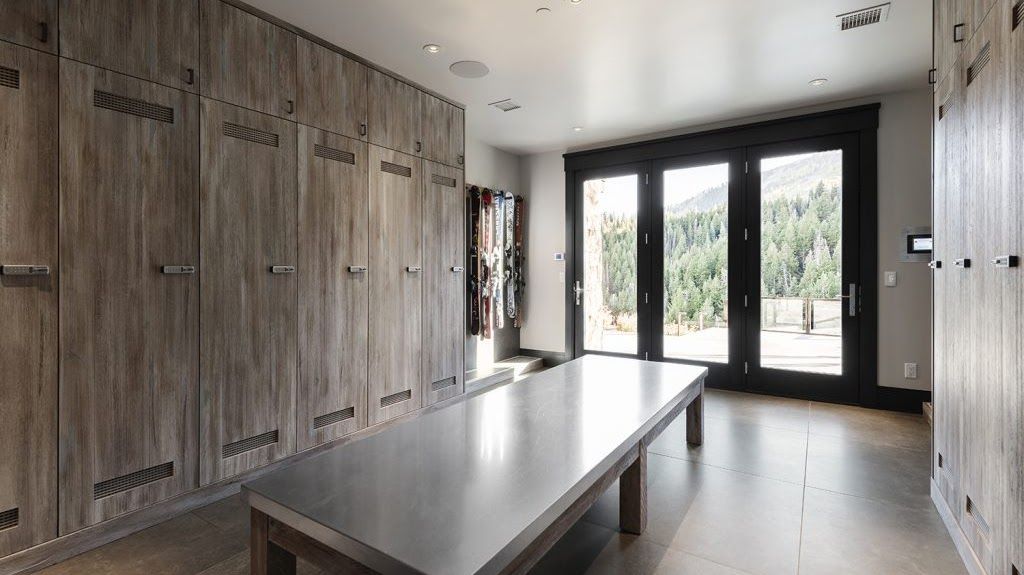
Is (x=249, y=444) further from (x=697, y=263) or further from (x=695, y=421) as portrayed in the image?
(x=697, y=263)

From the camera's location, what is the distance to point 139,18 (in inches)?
92.4

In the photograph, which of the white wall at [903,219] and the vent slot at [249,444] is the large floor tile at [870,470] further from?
the vent slot at [249,444]

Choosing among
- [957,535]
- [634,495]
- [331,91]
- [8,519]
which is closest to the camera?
[8,519]

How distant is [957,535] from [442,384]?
3.41 m

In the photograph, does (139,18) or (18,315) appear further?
(139,18)

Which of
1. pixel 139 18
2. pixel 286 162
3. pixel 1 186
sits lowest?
pixel 1 186

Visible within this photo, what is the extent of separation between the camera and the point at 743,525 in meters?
2.31

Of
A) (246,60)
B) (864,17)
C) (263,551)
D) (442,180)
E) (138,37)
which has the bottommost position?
(263,551)

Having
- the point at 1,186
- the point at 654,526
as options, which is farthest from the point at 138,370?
→ the point at 654,526

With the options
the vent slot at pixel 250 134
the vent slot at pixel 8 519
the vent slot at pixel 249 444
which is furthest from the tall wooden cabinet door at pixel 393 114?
the vent slot at pixel 8 519

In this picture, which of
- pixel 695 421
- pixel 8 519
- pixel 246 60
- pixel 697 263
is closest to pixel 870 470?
pixel 695 421

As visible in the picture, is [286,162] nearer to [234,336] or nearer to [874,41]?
[234,336]

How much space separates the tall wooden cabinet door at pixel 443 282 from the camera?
4.12 meters

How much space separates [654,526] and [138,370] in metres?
2.65
